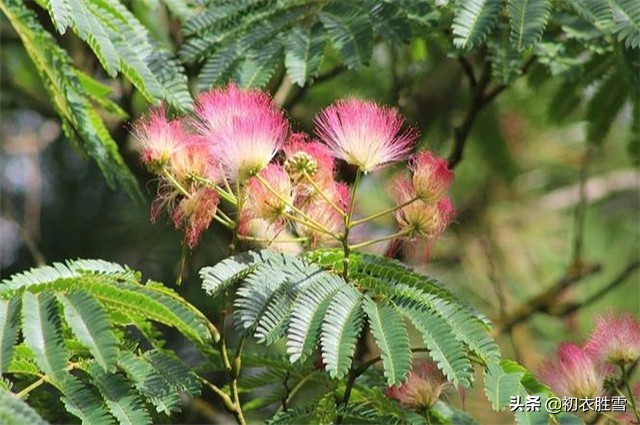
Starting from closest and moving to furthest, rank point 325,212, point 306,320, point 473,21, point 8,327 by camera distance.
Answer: point 8,327
point 306,320
point 325,212
point 473,21

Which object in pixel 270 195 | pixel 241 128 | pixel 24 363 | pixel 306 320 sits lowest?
pixel 24 363

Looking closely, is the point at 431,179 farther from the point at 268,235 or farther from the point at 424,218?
the point at 268,235

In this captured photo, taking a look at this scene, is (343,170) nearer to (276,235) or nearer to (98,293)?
(276,235)

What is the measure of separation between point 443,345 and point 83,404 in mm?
558

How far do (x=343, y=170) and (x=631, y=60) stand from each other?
727 mm

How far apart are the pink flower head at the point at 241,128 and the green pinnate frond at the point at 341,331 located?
25 cm

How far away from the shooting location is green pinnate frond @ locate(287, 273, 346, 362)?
181cm

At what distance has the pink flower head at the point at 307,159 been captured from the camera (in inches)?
78.2

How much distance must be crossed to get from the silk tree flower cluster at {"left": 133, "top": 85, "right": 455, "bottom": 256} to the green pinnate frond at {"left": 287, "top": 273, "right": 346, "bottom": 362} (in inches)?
4.5

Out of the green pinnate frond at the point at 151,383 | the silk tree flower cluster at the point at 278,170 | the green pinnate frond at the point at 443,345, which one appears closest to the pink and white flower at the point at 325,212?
the silk tree flower cluster at the point at 278,170

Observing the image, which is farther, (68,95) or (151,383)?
(68,95)

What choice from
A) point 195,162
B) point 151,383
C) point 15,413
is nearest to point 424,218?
point 195,162

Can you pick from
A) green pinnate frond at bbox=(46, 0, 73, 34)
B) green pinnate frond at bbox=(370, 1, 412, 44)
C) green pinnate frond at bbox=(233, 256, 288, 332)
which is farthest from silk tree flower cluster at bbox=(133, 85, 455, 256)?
green pinnate frond at bbox=(370, 1, 412, 44)

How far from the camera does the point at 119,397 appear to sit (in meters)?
1.85
